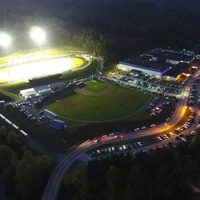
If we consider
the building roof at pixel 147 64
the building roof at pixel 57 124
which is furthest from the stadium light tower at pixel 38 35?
the building roof at pixel 57 124

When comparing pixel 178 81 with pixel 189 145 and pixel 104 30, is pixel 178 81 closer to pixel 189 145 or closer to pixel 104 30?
pixel 189 145

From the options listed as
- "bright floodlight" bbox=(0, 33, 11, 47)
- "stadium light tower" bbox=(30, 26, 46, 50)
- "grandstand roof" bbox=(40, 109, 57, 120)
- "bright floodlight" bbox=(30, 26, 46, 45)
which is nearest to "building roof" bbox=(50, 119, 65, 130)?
"grandstand roof" bbox=(40, 109, 57, 120)

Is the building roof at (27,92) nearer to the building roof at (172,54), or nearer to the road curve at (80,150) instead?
the road curve at (80,150)

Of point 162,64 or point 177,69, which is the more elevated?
point 162,64

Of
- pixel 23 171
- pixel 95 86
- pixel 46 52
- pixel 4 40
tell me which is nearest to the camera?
pixel 23 171

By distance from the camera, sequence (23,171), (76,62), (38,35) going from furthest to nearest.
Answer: (38,35) < (76,62) < (23,171)

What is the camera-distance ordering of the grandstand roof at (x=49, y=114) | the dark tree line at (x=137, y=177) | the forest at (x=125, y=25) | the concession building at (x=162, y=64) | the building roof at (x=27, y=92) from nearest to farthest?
the dark tree line at (x=137, y=177) < the grandstand roof at (x=49, y=114) < the building roof at (x=27, y=92) < the concession building at (x=162, y=64) < the forest at (x=125, y=25)

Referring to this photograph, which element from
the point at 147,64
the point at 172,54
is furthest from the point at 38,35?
the point at 172,54

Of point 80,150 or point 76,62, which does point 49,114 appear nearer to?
point 80,150
